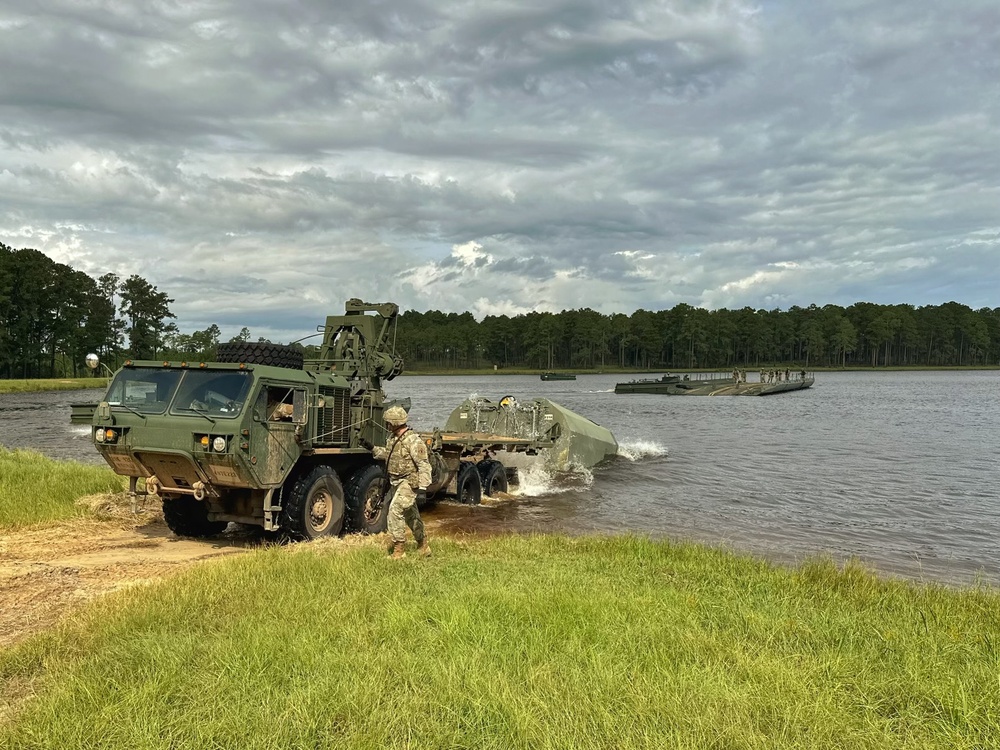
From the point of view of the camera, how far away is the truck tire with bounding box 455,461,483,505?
1552cm

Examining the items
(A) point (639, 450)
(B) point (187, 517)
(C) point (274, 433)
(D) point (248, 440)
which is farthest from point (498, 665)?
(A) point (639, 450)

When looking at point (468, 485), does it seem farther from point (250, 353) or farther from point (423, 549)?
point (423, 549)

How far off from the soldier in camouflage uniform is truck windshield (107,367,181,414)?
3146mm

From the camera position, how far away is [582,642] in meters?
5.85

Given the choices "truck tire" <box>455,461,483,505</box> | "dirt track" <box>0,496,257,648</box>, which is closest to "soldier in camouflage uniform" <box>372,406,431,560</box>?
"dirt track" <box>0,496,257,648</box>

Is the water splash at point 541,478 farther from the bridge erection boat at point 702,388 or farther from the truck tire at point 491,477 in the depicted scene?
the bridge erection boat at point 702,388

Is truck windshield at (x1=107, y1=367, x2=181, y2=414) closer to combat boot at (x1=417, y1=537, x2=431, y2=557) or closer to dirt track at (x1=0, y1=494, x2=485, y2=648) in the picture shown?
dirt track at (x1=0, y1=494, x2=485, y2=648)

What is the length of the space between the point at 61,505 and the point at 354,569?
7.24 meters

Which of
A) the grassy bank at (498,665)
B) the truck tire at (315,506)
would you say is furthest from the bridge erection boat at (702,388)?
the grassy bank at (498,665)

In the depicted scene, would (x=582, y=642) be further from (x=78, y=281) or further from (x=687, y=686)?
(x=78, y=281)

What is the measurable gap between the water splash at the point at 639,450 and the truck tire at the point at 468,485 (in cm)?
1009

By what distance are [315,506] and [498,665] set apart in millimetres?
5931

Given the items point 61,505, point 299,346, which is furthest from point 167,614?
point 61,505

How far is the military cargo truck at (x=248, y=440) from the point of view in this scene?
9.55 meters
